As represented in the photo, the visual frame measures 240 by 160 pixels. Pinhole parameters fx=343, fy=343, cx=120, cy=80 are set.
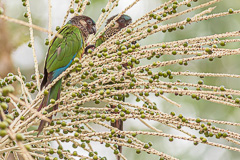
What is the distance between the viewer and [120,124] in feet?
6.68

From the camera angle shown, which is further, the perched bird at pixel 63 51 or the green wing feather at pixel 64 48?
the green wing feather at pixel 64 48

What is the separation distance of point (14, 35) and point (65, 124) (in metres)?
2.03

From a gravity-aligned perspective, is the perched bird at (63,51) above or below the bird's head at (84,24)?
below

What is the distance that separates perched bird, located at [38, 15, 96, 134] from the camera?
154 centimetres

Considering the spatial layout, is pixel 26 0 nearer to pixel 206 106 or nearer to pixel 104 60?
pixel 104 60

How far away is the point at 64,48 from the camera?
5.97 feet

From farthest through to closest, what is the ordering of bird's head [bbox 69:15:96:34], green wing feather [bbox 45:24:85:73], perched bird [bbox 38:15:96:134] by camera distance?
1. bird's head [bbox 69:15:96:34]
2. green wing feather [bbox 45:24:85:73]
3. perched bird [bbox 38:15:96:134]

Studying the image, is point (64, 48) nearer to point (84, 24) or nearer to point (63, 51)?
point (63, 51)

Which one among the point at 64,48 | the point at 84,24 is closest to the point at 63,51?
the point at 64,48

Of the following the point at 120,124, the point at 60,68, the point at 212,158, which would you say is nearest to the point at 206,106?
the point at 212,158

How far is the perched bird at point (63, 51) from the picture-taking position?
60.5 inches

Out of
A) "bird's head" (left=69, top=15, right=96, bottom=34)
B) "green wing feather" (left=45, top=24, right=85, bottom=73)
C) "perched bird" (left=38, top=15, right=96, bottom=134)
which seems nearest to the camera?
"perched bird" (left=38, top=15, right=96, bottom=134)

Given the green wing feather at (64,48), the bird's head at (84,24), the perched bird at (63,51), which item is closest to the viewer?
the perched bird at (63,51)

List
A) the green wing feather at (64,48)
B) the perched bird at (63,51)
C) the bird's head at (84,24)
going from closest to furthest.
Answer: the perched bird at (63,51)
the green wing feather at (64,48)
the bird's head at (84,24)
